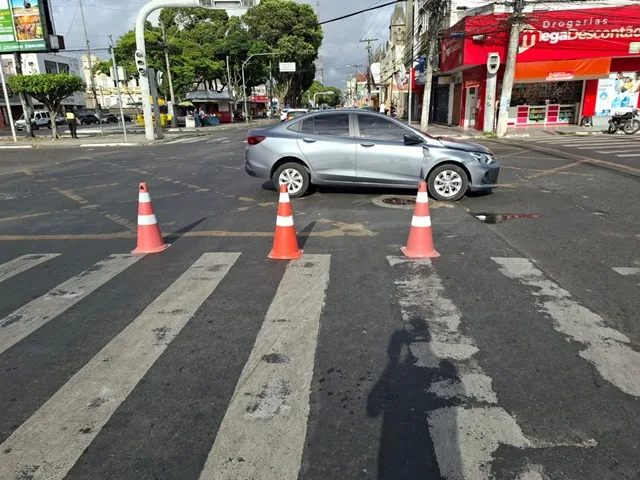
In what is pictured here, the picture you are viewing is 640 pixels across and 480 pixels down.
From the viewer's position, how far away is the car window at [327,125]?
8.36 m

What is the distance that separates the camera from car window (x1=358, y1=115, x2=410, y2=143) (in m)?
8.12

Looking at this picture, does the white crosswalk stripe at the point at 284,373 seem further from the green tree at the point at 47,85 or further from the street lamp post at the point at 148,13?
the green tree at the point at 47,85

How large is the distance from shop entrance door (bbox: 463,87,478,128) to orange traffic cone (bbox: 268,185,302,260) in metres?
27.2

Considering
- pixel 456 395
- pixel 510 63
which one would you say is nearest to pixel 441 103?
pixel 510 63

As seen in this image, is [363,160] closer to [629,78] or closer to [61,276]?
[61,276]

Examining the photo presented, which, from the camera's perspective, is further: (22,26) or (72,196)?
(22,26)

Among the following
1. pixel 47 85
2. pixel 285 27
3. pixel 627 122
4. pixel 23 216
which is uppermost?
pixel 285 27

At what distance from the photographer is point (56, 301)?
4.29 metres

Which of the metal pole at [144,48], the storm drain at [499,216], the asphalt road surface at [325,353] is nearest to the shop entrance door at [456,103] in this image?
the metal pole at [144,48]

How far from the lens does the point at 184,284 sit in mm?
4629

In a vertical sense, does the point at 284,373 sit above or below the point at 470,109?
below

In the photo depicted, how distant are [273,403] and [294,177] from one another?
630 cm

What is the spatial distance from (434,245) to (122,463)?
4.36 metres

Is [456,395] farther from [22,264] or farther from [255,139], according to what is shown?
[255,139]
